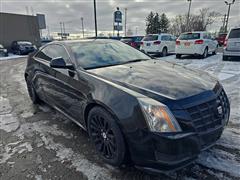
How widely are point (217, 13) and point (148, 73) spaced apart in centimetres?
6208

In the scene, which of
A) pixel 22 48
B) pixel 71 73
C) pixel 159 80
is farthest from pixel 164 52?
pixel 22 48

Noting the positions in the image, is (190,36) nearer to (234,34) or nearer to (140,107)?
(234,34)

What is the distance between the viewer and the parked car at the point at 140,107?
1838 mm

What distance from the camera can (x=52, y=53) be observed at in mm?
3773

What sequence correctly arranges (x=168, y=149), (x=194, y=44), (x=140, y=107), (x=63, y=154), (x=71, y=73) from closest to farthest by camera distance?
(x=168, y=149)
(x=140, y=107)
(x=63, y=154)
(x=71, y=73)
(x=194, y=44)

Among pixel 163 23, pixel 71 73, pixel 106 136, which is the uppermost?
pixel 163 23

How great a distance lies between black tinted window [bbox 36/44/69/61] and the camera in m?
3.30

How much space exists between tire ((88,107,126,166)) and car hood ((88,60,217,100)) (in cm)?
46

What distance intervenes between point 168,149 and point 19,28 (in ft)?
108

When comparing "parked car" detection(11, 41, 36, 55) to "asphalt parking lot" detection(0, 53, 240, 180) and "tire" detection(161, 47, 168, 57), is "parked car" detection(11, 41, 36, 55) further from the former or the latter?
"asphalt parking lot" detection(0, 53, 240, 180)

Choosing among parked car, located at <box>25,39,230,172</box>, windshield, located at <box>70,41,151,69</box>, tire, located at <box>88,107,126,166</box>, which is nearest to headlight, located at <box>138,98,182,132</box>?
parked car, located at <box>25,39,230,172</box>

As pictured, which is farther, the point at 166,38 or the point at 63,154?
the point at 166,38

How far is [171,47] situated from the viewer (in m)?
14.3

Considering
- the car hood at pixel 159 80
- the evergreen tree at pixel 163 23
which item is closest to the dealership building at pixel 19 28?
the car hood at pixel 159 80
